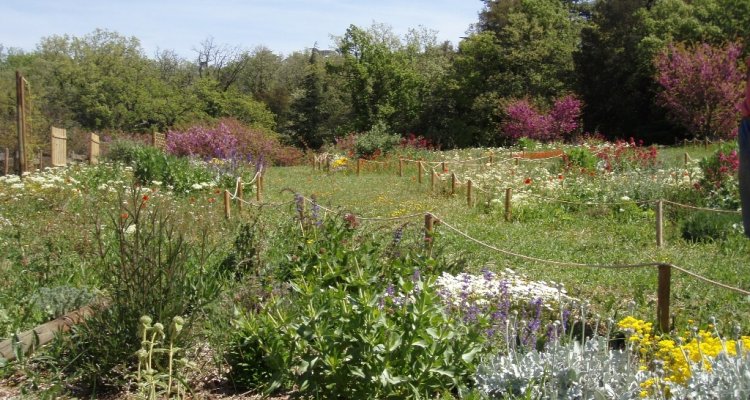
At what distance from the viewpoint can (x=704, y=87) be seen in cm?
3112

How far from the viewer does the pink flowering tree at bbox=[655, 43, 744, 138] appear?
101ft

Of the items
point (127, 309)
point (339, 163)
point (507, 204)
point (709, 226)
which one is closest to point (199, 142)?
point (339, 163)

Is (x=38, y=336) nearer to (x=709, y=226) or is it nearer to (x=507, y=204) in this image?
(x=709, y=226)

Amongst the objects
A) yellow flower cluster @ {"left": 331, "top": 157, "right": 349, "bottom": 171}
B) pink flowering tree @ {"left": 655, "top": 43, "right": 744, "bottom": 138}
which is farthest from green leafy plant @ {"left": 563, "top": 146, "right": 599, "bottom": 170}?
pink flowering tree @ {"left": 655, "top": 43, "right": 744, "bottom": 138}

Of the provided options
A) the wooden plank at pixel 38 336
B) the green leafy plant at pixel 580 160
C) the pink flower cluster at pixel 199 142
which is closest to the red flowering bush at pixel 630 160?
the green leafy plant at pixel 580 160

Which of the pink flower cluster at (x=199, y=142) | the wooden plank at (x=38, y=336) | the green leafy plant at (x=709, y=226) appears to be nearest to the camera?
the wooden plank at (x=38, y=336)

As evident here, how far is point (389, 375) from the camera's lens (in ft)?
12.7

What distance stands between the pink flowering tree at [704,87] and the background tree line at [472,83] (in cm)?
9

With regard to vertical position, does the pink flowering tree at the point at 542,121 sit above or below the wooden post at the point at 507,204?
above

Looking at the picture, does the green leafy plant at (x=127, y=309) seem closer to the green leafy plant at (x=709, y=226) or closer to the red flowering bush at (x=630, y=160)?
the green leafy plant at (x=709, y=226)

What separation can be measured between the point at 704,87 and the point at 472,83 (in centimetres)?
1324

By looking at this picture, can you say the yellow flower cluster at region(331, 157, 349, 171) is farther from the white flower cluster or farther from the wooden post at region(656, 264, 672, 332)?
the wooden post at region(656, 264, 672, 332)

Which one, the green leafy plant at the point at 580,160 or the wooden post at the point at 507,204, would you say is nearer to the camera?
the wooden post at the point at 507,204

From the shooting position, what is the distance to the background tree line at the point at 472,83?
37219 millimetres
